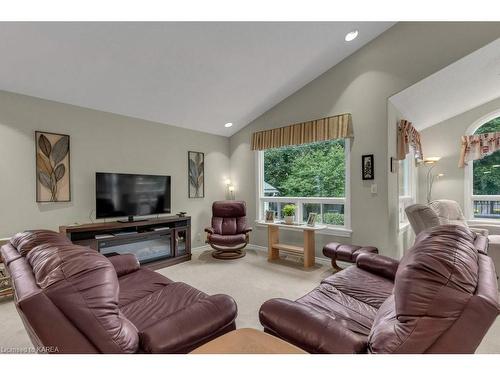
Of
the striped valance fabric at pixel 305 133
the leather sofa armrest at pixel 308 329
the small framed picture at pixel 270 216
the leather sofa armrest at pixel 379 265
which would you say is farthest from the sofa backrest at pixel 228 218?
the leather sofa armrest at pixel 308 329

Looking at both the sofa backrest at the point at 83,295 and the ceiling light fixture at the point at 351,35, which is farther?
the ceiling light fixture at the point at 351,35

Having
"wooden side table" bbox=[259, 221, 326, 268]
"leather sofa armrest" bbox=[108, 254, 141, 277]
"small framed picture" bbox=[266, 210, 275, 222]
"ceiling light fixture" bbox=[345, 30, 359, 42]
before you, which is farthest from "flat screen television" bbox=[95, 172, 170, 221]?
"ceiling light fixture" bbox=[345, 30, 359, 42]

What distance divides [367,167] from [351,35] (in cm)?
181

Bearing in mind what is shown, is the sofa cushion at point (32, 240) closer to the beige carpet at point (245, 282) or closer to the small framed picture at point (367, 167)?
the beige carpet at point (245, 282)

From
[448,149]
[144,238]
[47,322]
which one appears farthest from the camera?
[448,149]

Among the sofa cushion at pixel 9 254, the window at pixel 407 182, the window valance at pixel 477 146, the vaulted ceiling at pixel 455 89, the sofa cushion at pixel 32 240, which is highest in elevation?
the vaulted ceiling at pixel 455 89

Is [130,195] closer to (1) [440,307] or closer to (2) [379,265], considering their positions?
(2) [379,265]

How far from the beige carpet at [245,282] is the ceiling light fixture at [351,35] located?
3271mm

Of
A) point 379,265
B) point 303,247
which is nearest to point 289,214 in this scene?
point 303,247

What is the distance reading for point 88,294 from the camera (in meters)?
1.00

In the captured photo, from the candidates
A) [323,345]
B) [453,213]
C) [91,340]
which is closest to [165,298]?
[91,340]

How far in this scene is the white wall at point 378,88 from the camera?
3049 mm

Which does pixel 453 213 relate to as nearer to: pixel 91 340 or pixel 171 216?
pixel 171 216
